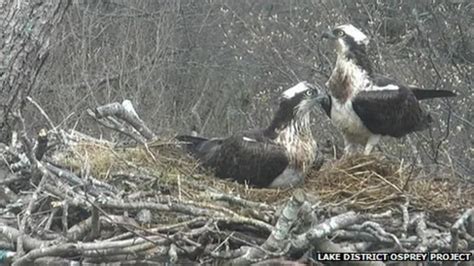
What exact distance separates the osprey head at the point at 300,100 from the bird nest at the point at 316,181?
0.33 meters

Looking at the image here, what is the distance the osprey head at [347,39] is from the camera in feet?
18.0

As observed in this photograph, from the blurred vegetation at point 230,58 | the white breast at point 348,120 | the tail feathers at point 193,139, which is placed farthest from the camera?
the blurred vegetation at point 230,58

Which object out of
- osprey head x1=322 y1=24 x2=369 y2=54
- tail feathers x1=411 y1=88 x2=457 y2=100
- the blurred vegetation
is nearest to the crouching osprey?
osprey head x1=322 y1=24 x2=369 y2=54

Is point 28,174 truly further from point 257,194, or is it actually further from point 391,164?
point 391,164

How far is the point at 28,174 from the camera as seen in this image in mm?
4141

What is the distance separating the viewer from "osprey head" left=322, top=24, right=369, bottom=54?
5477 millimetres

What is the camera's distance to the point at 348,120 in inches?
209

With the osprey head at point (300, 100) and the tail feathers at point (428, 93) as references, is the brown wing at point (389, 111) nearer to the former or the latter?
the tail feathers at point (428, 93)

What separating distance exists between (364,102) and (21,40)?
190cm

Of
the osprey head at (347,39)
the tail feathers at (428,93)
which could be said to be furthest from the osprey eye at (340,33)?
the tail feathers at (428,93)

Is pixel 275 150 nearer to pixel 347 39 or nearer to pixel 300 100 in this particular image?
pixel 300 100

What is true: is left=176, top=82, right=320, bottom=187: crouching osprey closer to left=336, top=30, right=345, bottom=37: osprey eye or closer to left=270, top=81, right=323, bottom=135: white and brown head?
left=270, top=81, right=323, bottom=135: white and brown head

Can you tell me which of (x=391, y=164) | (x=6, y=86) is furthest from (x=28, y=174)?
(x=391, y=164)

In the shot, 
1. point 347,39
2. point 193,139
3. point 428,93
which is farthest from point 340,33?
point 193,139
